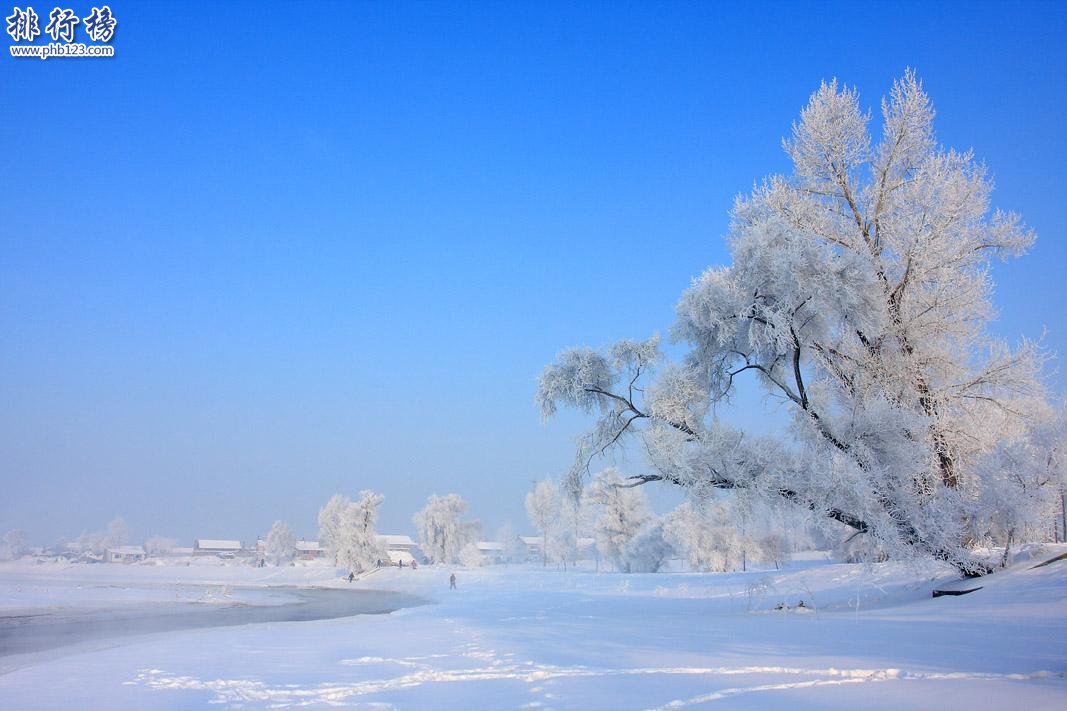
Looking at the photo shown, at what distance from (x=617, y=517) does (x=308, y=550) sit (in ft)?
405

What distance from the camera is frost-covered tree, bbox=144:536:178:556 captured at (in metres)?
166

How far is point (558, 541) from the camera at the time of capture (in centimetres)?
9800

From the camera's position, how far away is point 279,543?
130 metres

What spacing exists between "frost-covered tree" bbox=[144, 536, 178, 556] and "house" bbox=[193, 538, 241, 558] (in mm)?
6073

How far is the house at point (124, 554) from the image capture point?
15012 centimetres

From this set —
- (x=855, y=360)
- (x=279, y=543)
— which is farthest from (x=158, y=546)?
(x=855, y=360)

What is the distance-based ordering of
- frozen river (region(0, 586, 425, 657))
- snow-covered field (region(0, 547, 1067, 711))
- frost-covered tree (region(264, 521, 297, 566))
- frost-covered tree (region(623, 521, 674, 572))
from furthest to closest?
frost-covered tree (region(264, 521, 297, 566))
frost-covered tree (region(623, 521, 674, 572))
frozen river (region(0, 586, 425, 657))
snow-covered field (region(0, 547, 1067, 711))

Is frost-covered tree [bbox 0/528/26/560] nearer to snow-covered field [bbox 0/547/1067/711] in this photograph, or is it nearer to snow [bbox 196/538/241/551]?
snow [bbox 196/538/241/551]

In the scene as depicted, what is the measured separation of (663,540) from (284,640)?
4971 cm

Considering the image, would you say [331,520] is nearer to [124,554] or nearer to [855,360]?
[855,360]

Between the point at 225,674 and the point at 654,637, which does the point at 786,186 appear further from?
the point at 225,674

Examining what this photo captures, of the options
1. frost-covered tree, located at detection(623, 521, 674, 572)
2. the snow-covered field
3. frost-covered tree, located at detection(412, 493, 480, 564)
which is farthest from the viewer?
frost-covered tree, located at detection(412, 493, 480, 564)

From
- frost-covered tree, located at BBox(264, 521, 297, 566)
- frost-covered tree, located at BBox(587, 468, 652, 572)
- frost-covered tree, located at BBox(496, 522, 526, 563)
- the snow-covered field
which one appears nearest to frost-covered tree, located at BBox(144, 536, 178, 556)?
frost-covered tree, located at BBox(264, 521, 297, 566)

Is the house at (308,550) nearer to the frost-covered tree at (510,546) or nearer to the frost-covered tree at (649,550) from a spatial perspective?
the frost-covered tree at (510,546)
